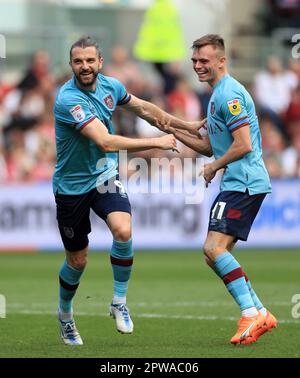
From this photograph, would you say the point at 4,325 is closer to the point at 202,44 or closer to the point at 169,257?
the point at 202,44

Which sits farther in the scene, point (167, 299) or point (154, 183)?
point (154, 183)

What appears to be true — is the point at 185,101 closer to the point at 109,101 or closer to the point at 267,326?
the point at 109,101

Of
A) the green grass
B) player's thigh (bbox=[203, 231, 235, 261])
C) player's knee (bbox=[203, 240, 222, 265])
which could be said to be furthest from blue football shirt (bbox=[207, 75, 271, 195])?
the green grass

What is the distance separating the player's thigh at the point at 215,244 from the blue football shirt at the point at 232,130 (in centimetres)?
42

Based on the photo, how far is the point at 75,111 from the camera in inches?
395

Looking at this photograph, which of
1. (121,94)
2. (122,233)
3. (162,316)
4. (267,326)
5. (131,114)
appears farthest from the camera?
(131,114)

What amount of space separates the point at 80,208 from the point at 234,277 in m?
1.50

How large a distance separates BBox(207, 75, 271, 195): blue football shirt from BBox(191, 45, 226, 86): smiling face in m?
0.07

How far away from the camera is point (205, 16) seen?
25.3 metres

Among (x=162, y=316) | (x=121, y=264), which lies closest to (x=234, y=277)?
(x=121, y=264)

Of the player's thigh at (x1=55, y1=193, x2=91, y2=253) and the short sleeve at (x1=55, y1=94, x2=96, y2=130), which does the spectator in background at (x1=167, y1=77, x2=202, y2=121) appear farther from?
the short sleeve at (x1=55, y1=94, x2=96, y2=130)
